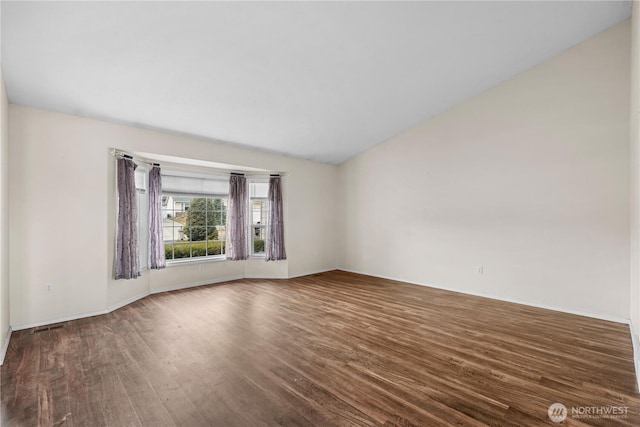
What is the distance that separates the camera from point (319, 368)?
93.5 inches

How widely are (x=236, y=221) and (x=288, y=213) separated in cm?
108

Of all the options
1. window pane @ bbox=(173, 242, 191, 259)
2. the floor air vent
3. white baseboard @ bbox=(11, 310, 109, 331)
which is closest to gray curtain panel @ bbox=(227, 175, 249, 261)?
window pane @ bbox=(173, 242, 191, 259)

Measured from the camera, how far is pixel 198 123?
4.10 metres

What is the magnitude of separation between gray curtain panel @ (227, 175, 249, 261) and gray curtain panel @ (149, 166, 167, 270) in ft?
4.05

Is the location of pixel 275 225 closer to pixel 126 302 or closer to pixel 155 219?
pixel 155 219

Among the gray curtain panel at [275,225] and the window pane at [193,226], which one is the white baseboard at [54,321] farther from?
the gray curtain panel at [275,225]

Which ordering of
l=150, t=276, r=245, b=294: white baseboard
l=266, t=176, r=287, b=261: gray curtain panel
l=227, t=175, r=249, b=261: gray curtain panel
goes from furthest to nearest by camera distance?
l=266, t=176, r=287, b=261: gray curtain panel
l=227, t=175, r=249, b=261: gray curtain panel
l=150, t=276, r=245, b=294: white baseboard

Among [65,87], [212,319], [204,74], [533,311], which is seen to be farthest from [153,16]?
[533,311]

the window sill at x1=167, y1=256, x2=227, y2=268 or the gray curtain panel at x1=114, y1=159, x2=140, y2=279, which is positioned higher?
the gray curtain panel at x1=114, y1=159, x2=140, y2=279

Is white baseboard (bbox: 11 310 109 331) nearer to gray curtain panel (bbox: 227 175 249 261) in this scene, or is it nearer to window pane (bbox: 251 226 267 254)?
gray curtain panel (bbox: 227 175 249 261)

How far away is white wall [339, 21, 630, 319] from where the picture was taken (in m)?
3.53

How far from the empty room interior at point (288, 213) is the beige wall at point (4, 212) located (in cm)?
6

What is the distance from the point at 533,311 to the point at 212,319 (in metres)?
4.32

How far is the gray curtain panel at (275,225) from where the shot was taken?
572 cm
